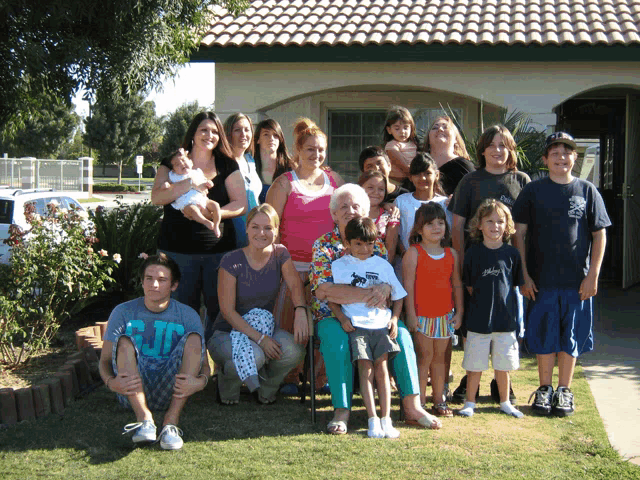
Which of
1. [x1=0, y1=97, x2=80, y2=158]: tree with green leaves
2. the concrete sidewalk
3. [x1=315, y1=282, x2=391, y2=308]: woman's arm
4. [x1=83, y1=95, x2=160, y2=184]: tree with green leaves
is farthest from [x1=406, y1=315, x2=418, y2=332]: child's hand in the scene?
[x1=83, y1=95, x2=160, y2=184]: tree with green leaves

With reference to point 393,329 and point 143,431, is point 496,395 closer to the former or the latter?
point 393,329

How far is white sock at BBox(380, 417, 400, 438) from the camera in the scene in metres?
4.69

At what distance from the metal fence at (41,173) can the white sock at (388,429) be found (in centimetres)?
3230

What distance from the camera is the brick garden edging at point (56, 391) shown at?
16.1 feet

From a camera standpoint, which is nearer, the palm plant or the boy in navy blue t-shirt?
the boy in navy blue t-shirt

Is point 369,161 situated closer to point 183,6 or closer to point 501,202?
point 501,202

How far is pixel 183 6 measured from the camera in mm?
8203

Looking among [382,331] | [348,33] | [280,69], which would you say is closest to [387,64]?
[348,33]

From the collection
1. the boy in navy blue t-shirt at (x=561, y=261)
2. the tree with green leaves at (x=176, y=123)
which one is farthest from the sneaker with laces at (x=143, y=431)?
the tree with green leaves at (x=176, y=123)

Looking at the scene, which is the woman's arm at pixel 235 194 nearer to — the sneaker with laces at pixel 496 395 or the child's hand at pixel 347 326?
the child's hand at pixel 347 326

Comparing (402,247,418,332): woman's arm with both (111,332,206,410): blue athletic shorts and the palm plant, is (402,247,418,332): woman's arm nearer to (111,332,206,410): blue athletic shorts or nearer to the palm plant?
(111,332,206,410): blue athletic shorts

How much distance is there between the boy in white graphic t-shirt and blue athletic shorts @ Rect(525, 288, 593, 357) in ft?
3.29

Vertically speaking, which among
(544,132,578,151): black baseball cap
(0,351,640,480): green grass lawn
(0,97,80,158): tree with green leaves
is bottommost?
(0,351,640,480): green grass lawn

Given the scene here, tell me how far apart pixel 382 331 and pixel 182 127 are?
46260 mm
